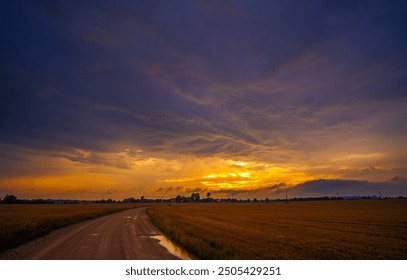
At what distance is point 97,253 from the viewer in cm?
1673

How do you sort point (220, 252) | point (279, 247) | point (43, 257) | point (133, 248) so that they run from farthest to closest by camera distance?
point (279, 247) → point (133, 248) → point (220, 252) → point (43, 257)

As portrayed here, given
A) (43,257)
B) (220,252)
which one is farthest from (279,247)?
(43,257)

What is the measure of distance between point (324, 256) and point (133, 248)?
11531 mm
